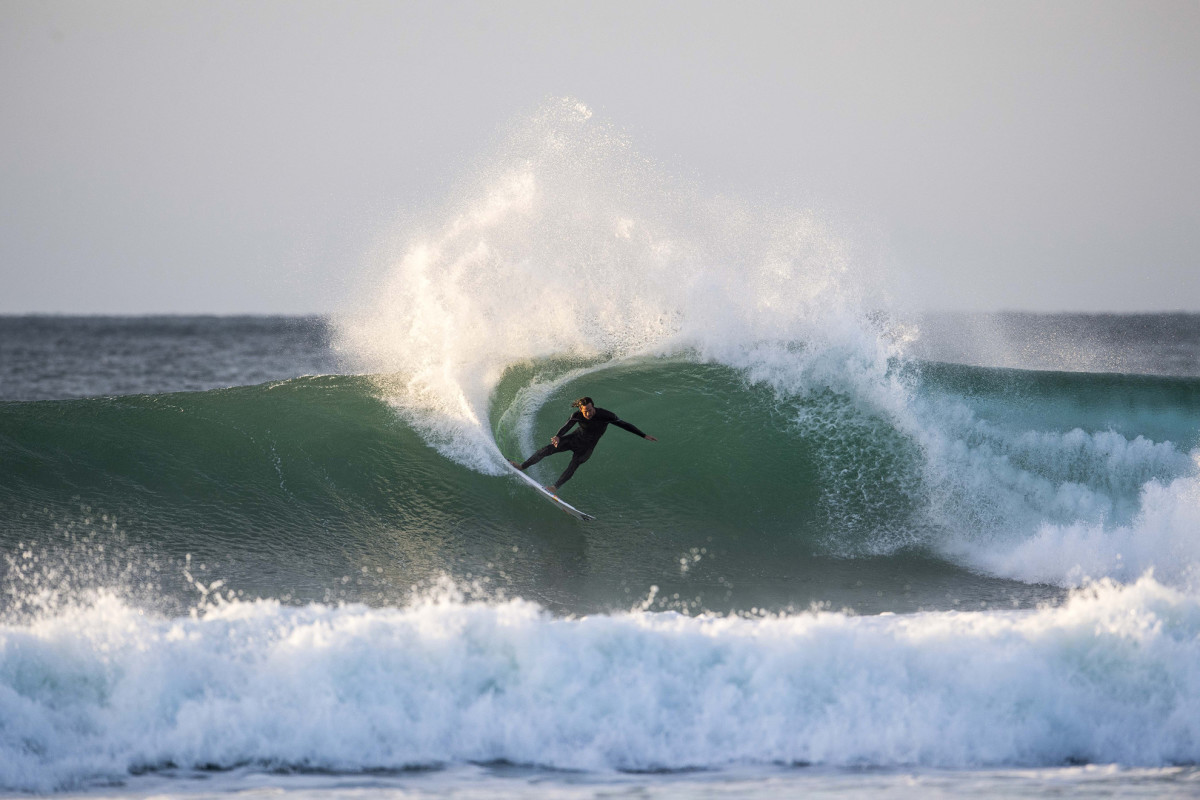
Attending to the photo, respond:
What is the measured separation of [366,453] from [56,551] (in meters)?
2.98

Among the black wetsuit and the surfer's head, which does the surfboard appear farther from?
the surfer's head

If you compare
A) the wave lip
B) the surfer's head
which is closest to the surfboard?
the surfer's head

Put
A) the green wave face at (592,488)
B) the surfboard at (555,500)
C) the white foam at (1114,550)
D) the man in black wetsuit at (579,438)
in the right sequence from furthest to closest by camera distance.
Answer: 1. the surfboard at (555,500)
2. the man in black wetsuit at (579,438)
3. the white foam at (1114,550)
4. the green wave face at (592,488)

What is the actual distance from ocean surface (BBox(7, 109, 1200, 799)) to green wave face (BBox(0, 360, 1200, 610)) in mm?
44

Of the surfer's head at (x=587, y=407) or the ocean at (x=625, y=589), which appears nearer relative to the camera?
the ocean at (x=625, y=589)

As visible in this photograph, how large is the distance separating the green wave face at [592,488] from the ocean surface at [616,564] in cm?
4

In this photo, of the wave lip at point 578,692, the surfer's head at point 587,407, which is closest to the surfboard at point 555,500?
the surfer's head at point 587,407

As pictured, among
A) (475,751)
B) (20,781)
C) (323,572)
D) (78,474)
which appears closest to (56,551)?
(78,474)

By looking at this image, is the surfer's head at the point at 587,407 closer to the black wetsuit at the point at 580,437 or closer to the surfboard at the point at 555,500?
the black wetsuit at the point at 580,437

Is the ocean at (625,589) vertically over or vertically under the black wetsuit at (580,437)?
under

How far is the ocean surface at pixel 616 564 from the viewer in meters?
4.61

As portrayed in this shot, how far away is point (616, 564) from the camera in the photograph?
742cm

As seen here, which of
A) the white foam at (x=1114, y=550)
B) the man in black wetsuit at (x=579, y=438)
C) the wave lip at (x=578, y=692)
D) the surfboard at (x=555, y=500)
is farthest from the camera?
the surfboard at (x=555, y=500)

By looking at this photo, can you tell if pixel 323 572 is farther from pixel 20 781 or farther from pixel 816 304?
pixel 816 304
